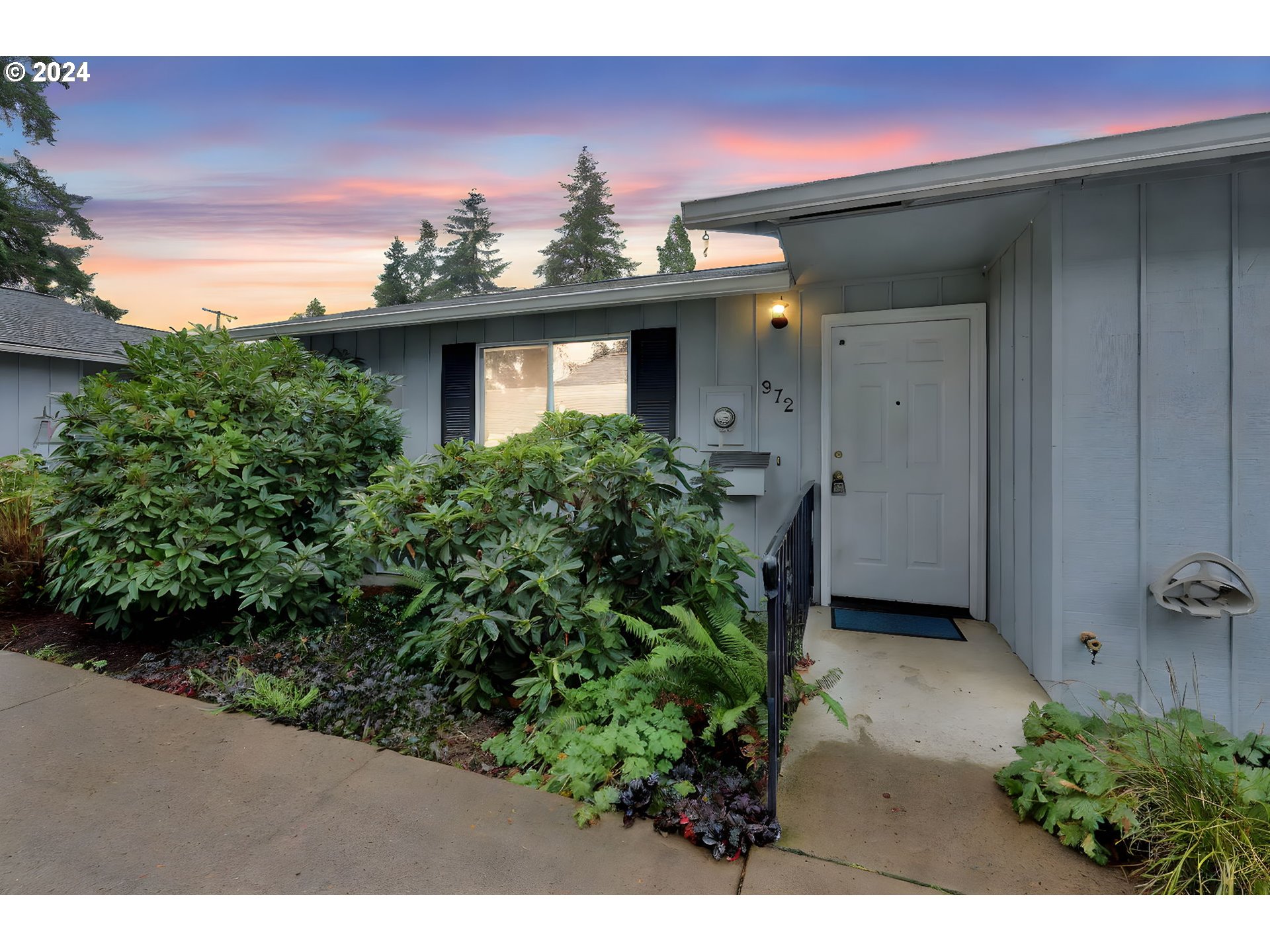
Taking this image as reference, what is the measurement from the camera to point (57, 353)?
282 inches

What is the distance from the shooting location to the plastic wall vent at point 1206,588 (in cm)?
230

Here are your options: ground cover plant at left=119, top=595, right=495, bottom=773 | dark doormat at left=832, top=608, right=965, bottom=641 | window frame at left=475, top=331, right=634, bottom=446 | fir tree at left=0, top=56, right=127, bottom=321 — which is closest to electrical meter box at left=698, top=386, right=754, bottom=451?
window frame at left=475, top=331, right=634, bottom=446

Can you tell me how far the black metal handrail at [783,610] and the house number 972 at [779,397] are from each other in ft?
2.65

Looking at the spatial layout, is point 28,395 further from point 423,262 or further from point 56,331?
point 423,262

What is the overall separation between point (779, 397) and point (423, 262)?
24.3 metres

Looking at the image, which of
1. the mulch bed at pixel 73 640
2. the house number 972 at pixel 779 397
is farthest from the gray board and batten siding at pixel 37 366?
the house number 972 at pixel 779 397

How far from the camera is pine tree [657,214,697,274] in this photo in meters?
17.5

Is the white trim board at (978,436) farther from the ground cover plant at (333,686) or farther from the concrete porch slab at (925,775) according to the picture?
the ground cover plant at (333,686)

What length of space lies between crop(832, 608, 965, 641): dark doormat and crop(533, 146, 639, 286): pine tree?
19.8 m

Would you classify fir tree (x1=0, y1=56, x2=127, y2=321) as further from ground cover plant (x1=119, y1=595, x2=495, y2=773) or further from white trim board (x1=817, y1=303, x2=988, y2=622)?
white trim board (x1=817, y1=303, x2=988, y2=622)

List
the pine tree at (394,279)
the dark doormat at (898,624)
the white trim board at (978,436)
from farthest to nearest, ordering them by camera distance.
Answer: the pine tree at (394,279) < the white trim board at (978,436) < the dark doormat at (898,624)

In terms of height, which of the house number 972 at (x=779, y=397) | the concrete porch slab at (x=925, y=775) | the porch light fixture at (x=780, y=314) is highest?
the porch light fixture at (x=780, y=314)
